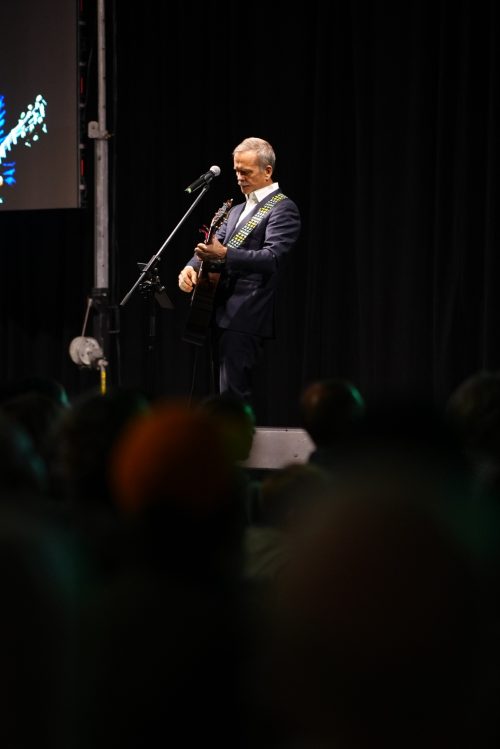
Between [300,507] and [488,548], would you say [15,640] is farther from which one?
[300,507]

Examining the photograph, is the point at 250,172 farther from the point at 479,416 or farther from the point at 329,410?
the point at 479,416

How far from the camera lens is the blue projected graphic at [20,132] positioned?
4.98m

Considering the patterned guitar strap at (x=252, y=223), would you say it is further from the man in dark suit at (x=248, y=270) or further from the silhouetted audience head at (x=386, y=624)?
the silhouetted audience head at (x=386, y=624)

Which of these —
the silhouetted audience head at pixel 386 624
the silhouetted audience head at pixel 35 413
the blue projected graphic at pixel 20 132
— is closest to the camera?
the silhouetted audience head at pixel 386 624

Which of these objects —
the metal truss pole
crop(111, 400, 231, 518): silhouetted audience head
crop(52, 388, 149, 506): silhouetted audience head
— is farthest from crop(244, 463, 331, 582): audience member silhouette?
the metal truss pole

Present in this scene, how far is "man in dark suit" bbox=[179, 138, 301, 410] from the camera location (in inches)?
141

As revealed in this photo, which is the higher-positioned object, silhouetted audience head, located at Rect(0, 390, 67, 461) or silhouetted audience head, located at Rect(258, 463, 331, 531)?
silhouetted audience head, located at Rect(0, 390, 67, 461)

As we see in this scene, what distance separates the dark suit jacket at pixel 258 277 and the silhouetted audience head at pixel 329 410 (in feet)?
6.72

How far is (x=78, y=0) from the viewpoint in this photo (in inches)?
190

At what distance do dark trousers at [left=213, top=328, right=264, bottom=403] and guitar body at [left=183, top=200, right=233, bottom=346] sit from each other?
74 mm

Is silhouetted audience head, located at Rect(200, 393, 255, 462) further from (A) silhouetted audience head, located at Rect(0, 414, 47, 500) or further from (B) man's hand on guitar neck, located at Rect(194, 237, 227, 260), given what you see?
(B) man's hand on guitar neck, located at Rect(194, 237, 227, 260)

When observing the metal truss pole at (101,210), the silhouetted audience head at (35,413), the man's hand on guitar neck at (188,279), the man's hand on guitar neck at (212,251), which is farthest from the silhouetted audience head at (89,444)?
the metal truss pole at (101,210)

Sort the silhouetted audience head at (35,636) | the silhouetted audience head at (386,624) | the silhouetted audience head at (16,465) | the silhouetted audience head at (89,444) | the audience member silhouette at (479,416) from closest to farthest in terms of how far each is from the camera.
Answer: the silhouetted audience head at (386,624) < the silhouetted audience head at (35,636) < the silhouetted audience head at (16,465) < the silhouetted audience head at (89,444) < the audience member silhouette at (479,416)

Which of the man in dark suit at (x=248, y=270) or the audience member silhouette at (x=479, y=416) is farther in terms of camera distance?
the man in dark suit at (x=248, y=270)
